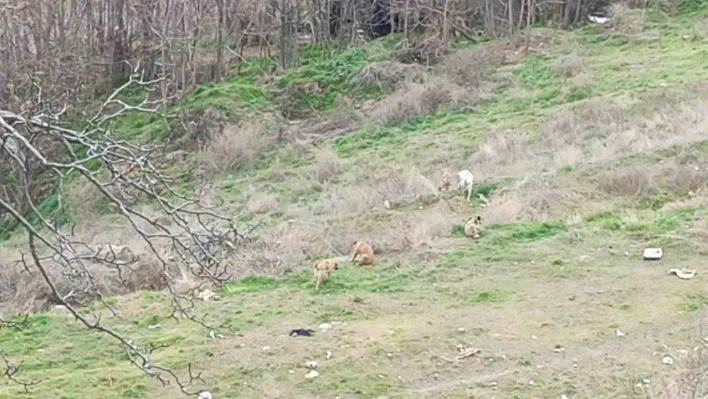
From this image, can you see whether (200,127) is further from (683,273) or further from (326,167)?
(683,273)

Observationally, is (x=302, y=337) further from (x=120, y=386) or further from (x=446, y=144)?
(x=446, y=144)

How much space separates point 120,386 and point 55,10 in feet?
67.3

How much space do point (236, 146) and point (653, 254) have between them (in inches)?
506

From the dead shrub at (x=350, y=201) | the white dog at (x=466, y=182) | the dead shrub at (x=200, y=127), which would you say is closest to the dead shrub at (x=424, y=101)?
the dead shrub at (x=200, y=127)

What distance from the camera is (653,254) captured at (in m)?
9.45

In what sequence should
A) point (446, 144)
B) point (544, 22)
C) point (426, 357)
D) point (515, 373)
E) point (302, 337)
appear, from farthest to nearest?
point (544, 22) → point (446, 144) → point (302, 337) → point (426, 357) → point (515, 373)

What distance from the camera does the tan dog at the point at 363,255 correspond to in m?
10.1

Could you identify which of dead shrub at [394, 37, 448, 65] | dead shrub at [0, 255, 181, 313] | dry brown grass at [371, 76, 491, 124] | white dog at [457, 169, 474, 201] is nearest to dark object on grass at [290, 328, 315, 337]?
dead shrub at [0, 255, 181, 313]

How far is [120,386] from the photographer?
724cm

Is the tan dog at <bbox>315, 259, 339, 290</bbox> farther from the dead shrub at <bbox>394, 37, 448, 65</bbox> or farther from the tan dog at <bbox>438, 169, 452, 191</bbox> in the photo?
the dead shrub at <bbox>394, 37, 448, 65</bbox>

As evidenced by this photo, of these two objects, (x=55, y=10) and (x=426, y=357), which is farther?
(x=55, y=10)

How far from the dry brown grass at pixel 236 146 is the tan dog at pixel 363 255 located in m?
10.3

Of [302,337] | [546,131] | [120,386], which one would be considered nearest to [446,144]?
[546,131]

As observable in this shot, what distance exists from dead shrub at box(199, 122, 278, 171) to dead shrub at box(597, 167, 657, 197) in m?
9.92
